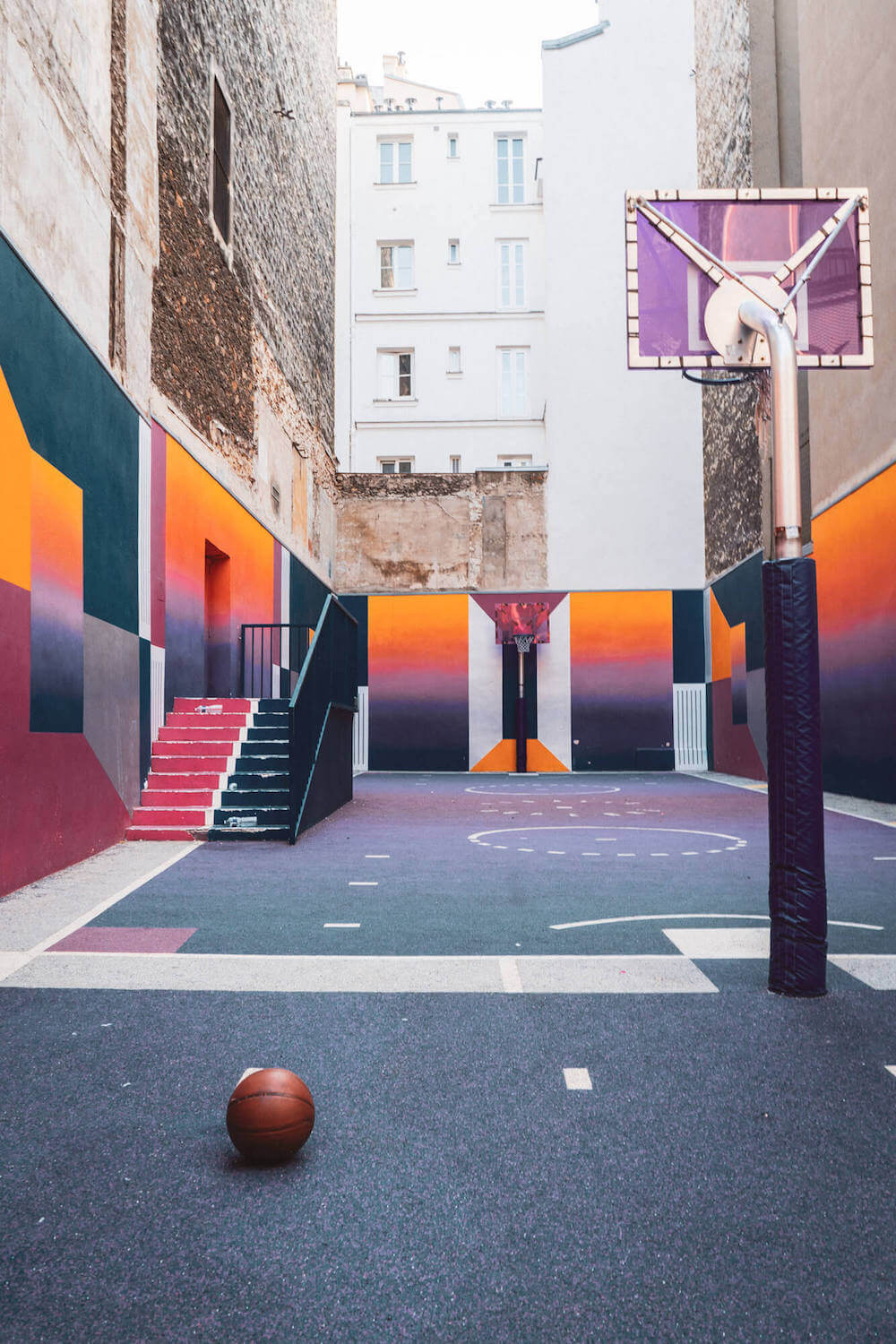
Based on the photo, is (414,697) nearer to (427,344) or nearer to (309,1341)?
(427,344)

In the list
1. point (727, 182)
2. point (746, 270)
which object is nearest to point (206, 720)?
point (746, 270)

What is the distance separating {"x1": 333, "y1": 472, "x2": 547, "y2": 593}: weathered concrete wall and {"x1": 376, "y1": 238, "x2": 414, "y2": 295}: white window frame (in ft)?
19.3

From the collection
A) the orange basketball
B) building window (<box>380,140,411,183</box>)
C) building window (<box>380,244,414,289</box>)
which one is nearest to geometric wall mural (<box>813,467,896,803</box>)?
the orange basketball

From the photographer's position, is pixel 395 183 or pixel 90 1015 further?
pixel 395 183

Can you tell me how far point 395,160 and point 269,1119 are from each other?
2335cm

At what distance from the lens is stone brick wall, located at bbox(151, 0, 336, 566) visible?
915cm

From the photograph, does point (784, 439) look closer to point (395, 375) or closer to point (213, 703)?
point (213, 703)

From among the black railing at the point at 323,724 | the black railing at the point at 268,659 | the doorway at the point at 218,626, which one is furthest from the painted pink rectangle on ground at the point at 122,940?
the doorway at the point at 218,626

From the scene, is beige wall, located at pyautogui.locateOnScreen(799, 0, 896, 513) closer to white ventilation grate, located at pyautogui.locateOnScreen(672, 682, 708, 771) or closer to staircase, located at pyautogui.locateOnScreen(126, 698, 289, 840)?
white ventilation grate, located at pyautogui.locateOnScreen(672, 682, 708, 771)

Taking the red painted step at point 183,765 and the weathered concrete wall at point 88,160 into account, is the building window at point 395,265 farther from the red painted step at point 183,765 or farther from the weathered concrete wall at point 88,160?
the red painted step at point 183,765

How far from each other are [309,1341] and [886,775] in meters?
9.47

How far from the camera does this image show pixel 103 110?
281 inches

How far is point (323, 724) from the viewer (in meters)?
8.51

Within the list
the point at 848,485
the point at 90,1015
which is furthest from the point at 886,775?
the point at 90,1015
